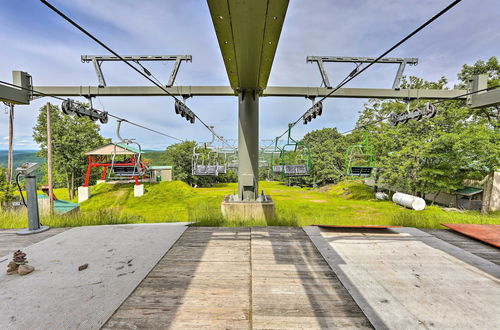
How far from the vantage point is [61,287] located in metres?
2.30

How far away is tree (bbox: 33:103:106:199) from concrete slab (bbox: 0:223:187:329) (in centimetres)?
2914

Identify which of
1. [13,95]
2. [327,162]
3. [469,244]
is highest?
[13,95]

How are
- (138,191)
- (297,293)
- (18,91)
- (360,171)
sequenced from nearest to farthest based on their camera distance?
(297,293)
(18,91)
(360,171)
(138,191)

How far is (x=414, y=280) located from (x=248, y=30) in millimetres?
3542

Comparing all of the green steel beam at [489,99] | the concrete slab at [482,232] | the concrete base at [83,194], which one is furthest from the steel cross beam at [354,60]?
the concrete base at [83,194]

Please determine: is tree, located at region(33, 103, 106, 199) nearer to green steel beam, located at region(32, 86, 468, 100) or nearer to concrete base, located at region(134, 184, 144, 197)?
concrete base, located at region(134, 184, 144, 197)

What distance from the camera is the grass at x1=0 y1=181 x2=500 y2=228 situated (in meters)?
4.87

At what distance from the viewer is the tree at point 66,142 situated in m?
26.6

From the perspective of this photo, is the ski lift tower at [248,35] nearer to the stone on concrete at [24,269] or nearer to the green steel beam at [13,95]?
the stone on concrete at [24,269]

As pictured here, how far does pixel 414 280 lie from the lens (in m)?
2.52

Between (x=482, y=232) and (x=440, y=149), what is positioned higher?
(x=440, y=149)

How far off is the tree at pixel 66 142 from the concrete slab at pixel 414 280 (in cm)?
3221

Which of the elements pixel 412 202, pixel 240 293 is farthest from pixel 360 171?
pixel 240 293

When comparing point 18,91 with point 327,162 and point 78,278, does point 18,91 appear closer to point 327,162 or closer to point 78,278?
point 78,278
